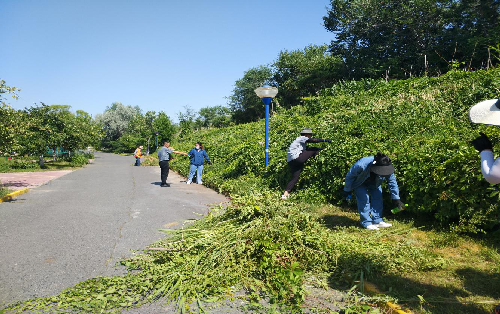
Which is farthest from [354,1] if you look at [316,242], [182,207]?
[316,242]

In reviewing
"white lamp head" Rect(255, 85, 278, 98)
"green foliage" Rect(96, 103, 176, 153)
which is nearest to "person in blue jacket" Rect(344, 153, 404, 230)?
"white lamp head" Rect(255, 85, 278, 98)

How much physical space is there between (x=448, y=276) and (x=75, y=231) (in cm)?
604

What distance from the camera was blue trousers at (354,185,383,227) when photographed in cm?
546

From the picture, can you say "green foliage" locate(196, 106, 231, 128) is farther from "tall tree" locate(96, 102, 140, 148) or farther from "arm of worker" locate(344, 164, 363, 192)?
"arm of worker" locate(344, 164, 363, 192)

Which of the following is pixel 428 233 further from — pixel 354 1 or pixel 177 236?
pixel 354 1

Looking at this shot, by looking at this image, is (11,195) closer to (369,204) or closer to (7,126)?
(7,126)

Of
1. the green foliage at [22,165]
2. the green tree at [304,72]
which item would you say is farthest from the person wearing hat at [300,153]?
the green tree at [304,72]

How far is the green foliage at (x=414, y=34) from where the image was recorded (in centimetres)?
2220

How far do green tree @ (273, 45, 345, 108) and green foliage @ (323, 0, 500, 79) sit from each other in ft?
7.40

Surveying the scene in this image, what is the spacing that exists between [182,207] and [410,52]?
2386cm

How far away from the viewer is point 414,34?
25.7 m

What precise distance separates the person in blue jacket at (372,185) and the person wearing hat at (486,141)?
2.69 metres

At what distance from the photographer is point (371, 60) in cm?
2630

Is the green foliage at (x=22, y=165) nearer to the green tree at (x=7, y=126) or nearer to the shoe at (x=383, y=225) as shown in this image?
the green tree at (x=7, y=126)
